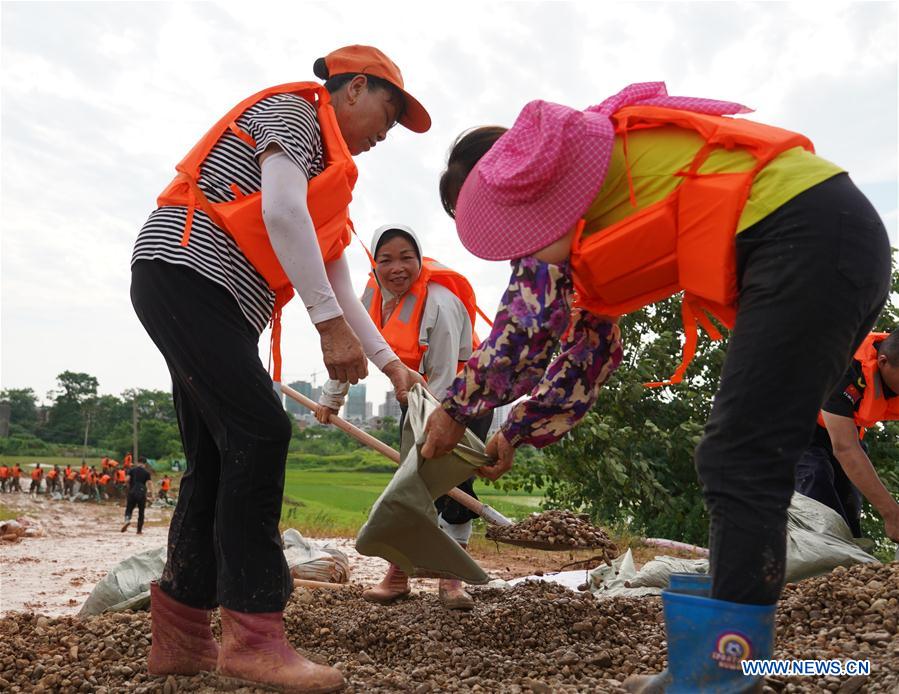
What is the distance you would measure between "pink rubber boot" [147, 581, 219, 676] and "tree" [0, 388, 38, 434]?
59044 mm

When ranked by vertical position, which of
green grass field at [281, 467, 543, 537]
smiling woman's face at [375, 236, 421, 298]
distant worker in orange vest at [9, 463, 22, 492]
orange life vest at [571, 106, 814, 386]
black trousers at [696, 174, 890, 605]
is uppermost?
smiling woman's face at [375, 236, 421, 298]

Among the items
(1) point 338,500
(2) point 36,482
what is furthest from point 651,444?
(2) point 36,482

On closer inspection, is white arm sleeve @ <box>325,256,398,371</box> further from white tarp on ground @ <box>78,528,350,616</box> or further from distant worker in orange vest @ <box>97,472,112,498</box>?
distant worker in orange vest @ <box>97,472,112,498</box>

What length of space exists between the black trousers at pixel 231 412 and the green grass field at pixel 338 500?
6922 mm

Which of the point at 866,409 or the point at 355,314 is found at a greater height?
the point at 355,314

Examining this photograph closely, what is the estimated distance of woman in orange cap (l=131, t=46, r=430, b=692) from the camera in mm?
2316

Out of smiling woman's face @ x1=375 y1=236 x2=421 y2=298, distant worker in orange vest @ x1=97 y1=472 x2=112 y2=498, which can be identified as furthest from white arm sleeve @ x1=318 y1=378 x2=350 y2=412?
distant worker in orange vest @ x1=97 y1=472 x2=112 y2=498

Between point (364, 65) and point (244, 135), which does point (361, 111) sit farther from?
point (244, 135)

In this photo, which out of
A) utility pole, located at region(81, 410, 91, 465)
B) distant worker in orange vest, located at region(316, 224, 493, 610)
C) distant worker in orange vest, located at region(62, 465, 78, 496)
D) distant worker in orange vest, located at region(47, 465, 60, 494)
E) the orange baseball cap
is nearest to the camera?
the orange baseball cap

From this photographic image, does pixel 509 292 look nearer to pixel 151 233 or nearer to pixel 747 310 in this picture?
pixel 747 310

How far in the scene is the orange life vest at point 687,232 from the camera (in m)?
1.82

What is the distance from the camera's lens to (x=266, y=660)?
2.28 meters

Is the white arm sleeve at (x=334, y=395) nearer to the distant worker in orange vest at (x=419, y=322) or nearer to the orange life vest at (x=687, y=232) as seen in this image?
the distant worker in orange vest at (x=419, y=322)

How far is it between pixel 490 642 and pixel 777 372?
196 centimetres
